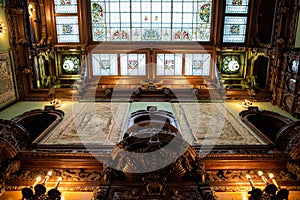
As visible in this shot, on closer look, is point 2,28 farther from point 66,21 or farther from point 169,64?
point 169,64

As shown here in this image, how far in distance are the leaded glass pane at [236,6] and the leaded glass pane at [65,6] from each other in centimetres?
562

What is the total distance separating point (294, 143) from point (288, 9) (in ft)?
16.1

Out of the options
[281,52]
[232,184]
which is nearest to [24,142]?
[232,184]

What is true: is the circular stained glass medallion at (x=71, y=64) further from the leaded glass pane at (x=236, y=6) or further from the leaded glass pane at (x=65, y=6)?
the leaded glass pane at (x=236, y=6)

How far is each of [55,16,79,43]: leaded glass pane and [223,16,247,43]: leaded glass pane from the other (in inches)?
221

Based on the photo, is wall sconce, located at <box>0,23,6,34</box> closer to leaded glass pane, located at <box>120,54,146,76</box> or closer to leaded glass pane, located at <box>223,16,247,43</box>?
leaded glass pane, located at <box>120,54,146,76</box>

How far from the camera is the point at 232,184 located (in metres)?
3.78

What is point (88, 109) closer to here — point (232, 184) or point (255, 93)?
point (232, 184)

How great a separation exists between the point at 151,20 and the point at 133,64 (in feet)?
5.96

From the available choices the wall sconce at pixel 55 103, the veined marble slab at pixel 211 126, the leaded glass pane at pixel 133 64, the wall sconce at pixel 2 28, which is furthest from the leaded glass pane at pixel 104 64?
the veined marble slab at pixel 211 126

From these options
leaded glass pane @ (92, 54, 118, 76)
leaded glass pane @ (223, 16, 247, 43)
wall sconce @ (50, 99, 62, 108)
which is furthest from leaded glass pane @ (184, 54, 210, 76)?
wall sconce @ (50, 99, 62, 108)

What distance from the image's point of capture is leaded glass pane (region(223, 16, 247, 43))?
30.3ft

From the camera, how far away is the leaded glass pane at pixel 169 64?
31.7 ft

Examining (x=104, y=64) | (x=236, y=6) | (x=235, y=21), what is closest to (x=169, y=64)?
(x=104, y=64)
